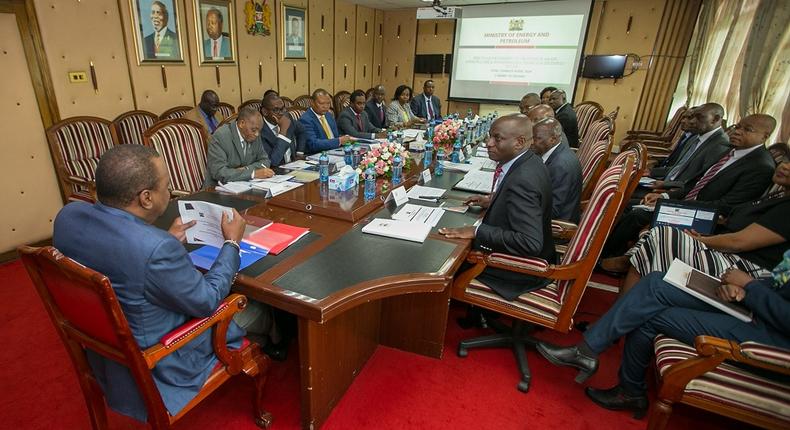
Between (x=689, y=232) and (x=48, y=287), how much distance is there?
311 centimetres

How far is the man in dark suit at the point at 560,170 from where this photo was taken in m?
2.27

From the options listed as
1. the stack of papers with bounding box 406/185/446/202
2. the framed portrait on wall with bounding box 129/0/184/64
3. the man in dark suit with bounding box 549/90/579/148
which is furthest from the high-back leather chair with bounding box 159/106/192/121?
the man in dark suit with bounding box 549/90/579/148

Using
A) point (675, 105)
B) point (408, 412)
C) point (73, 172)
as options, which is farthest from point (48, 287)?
point (675, 105)

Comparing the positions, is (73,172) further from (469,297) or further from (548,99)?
(548,99)

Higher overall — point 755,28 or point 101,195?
point 755,28

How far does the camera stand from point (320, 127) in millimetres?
3943

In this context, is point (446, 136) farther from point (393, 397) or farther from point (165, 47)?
point (165, 47)

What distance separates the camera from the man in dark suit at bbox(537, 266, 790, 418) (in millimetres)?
1436

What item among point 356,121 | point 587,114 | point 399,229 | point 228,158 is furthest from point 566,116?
point 228,158

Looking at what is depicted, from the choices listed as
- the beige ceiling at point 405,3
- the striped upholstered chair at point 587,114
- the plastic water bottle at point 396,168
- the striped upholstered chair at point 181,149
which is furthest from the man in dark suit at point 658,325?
the beige ceiling at point 405,3

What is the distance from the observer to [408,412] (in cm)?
172

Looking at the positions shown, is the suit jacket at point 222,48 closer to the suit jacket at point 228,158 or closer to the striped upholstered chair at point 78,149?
the striped upholstered chair at point 78,149

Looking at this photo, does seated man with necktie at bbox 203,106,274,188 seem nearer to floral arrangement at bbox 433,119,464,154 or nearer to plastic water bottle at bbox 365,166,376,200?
plastic water bottle at bbox 365,166,376,200

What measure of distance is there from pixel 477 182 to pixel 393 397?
4.92 feet
